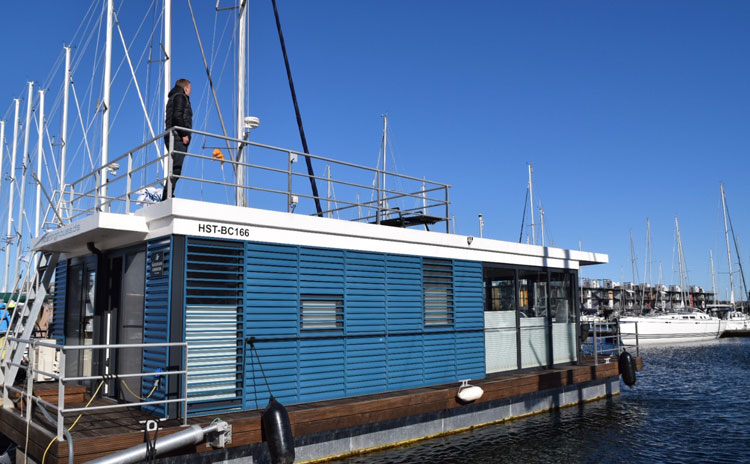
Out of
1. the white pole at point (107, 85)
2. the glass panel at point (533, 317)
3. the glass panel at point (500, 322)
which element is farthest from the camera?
the white pole at point (107, 85)

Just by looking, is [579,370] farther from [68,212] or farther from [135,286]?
[68,212]

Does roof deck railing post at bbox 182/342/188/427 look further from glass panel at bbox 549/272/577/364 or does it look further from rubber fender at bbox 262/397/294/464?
glass panel at bbox 549/272/577/364

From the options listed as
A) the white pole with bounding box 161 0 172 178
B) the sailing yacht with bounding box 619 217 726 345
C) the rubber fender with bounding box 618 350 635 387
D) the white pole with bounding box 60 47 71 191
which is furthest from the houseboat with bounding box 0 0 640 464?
the sailing yacht with bounding box 619 217 726 345

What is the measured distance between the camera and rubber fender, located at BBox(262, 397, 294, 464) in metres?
8.16

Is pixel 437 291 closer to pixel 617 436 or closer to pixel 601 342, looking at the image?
pixel 617 436

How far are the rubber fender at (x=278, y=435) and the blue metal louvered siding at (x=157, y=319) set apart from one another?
1.50m

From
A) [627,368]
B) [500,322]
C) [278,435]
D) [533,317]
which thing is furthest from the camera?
[627,368]

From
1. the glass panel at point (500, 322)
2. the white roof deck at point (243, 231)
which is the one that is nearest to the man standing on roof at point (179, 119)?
the white roof deck at point (243, 231)

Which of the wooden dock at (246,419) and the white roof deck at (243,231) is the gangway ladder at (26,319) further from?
the wooden dock at (246,419)

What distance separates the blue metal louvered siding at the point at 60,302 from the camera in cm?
1185

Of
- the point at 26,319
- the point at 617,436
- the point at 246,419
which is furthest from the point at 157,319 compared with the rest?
the point at 617,436

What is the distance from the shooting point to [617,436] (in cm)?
1273

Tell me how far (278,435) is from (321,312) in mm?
2669

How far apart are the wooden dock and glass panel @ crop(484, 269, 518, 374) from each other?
1.84ft
